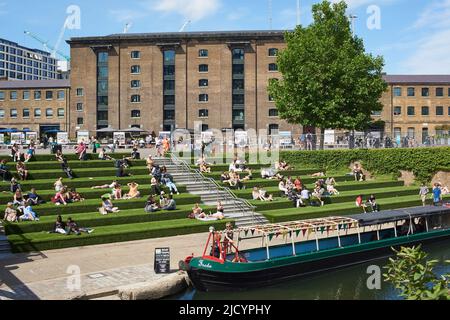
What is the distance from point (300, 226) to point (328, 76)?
75.3ft

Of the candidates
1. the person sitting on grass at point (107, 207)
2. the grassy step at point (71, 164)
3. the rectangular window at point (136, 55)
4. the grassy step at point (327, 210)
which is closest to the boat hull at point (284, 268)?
the grassy step at point (327, 210)

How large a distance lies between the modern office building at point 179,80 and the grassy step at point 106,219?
1629 inches

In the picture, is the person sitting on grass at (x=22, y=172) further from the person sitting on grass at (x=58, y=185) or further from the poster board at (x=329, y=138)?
the poster board at (x=329, y=138)

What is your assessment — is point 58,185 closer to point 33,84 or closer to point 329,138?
point 329,138

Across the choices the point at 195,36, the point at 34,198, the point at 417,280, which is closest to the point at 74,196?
the point at 34,198

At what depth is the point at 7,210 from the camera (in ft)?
72.3

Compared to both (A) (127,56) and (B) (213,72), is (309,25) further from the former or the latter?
(A) (127,56)

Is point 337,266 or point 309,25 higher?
point 309,25

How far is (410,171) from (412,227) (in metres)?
16.3

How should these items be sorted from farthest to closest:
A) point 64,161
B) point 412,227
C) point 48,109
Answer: point 48,109
point 64,161
point 412,227

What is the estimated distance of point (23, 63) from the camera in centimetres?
17450

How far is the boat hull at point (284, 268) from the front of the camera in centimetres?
1659

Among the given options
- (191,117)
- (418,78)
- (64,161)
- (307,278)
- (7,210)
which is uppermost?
(418,78)

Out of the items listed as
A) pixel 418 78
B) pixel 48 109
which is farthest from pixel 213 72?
pixel 418 78
